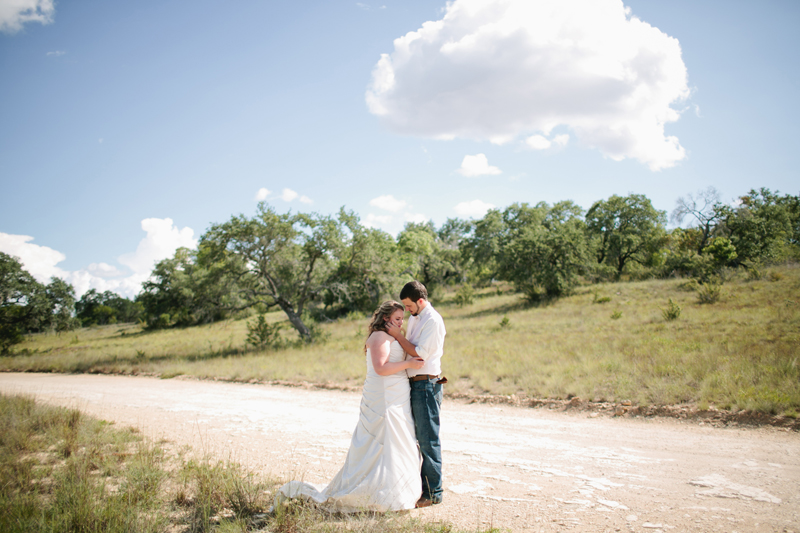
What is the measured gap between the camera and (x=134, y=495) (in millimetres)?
4309

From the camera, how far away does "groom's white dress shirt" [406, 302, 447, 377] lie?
13.2 feet

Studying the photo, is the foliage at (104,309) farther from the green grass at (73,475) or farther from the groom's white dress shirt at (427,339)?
the groom's white dress shirt at (427,339)

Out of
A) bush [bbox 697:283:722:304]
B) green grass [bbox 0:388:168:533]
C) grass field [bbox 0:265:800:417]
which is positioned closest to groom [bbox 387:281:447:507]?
green grass [bbox 0:388:168:533]

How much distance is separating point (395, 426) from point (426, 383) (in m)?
0.53

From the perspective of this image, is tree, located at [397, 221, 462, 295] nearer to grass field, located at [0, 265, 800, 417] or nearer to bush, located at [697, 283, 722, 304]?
grass field, located at [0, 265, 800, 417]

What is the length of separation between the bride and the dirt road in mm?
431

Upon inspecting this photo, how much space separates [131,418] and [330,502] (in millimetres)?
6880

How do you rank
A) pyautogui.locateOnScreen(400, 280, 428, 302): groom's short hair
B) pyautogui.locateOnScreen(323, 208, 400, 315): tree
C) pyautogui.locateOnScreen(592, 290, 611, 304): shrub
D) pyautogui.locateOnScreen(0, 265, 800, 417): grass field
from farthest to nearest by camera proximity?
pyautogui.locateOnScreen(592, 290, 611, 304): shrub
pyautogui.locateOnScreen(323, 208, 400, 315): tree
pyautogui.locateOnScreen(0, 265, 800, 417): grass field
pyautogui.locateOnScreen(400, 280, 428, 302): groom's short hair

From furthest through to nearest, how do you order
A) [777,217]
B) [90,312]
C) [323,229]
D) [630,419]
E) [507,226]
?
[90,312]
[507,226]
[777,217]
[323,229]
[630,419]

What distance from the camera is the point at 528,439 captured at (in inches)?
262

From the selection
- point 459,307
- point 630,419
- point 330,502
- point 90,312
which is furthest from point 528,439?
point 90,312

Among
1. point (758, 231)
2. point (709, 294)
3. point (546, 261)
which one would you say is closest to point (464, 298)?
point (546, 261)

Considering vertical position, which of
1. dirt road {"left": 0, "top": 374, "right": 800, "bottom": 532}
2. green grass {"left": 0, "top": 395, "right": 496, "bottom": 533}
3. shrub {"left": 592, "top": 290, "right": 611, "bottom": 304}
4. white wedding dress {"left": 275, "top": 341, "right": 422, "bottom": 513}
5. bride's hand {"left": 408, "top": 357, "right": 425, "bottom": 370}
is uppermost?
bride's hand {"left": 408, "top": 357, "right": 425, "bottom": 370}

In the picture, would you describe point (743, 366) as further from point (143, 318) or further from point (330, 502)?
point (143, 318)
